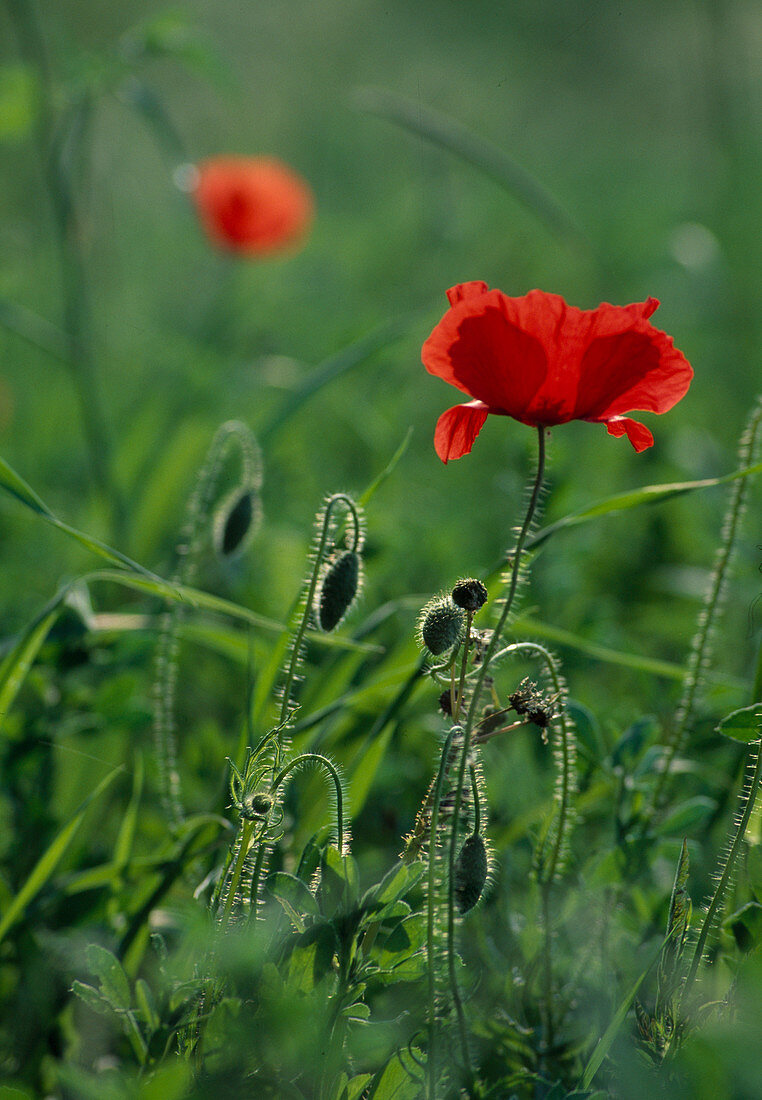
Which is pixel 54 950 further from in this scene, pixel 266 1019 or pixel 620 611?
pixel 620 611

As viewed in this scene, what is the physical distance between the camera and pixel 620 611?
7.11ft

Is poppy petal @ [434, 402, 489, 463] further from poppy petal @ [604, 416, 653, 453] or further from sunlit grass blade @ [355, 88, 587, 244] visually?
sunlit grass blade @ [355, 88, 587, 244]

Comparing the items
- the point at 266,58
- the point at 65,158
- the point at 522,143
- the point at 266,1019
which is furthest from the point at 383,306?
the point at 522,143

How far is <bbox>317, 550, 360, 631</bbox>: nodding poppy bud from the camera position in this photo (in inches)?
40.3

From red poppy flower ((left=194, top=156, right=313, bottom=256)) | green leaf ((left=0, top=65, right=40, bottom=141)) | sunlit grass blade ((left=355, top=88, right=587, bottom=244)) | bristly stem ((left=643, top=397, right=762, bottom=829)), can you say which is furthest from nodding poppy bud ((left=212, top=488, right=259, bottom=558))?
red poppy flower ((left=194, top=156, right=313, bottom=256))

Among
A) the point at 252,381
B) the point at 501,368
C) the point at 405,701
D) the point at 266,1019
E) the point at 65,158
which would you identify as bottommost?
the point at 266,1019

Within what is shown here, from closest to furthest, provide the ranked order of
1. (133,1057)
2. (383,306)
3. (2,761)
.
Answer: (133,1057), (2,761), (383,306)

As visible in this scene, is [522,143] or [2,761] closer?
[2,761]

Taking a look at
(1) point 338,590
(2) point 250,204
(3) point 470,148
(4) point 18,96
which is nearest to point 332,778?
(1) point 338,590

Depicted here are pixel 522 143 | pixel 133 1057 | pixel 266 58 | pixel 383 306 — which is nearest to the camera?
pixel 133 1057

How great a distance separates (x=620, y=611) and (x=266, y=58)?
5801 millimetres

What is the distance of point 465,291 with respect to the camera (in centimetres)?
92

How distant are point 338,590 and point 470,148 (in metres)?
1.20

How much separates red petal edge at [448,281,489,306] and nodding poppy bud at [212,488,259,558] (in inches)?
18.5
